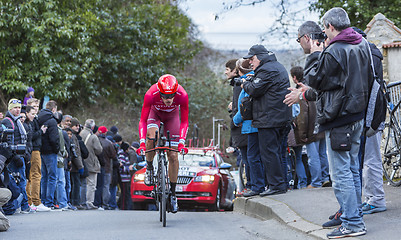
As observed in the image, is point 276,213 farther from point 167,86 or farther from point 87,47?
point 87,47

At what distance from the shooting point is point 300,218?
8125mm

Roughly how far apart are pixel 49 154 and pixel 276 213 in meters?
6.49

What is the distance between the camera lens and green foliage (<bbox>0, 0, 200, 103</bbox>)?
24.0 metres

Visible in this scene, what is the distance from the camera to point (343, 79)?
6.65 meters

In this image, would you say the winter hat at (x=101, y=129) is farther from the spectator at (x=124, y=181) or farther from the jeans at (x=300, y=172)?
the jeans at (x=300, y=172)

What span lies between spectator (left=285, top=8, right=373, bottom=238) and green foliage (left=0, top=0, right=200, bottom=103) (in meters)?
18.3

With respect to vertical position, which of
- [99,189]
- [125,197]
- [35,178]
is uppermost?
[35,178]

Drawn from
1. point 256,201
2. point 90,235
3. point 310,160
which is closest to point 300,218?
point 256,201

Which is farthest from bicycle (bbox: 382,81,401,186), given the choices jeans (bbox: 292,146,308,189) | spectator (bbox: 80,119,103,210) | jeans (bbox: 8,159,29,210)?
spectator (bbox: 80,119,103,210)

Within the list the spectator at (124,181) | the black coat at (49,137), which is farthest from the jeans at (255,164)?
the spectator at (124,181)

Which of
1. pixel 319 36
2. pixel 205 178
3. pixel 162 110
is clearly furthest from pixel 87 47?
pixel 319 36

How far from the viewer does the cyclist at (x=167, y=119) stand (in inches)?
374

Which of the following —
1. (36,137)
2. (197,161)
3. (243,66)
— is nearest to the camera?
(243,66)

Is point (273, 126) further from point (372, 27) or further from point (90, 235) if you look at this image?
point (372, 27)
